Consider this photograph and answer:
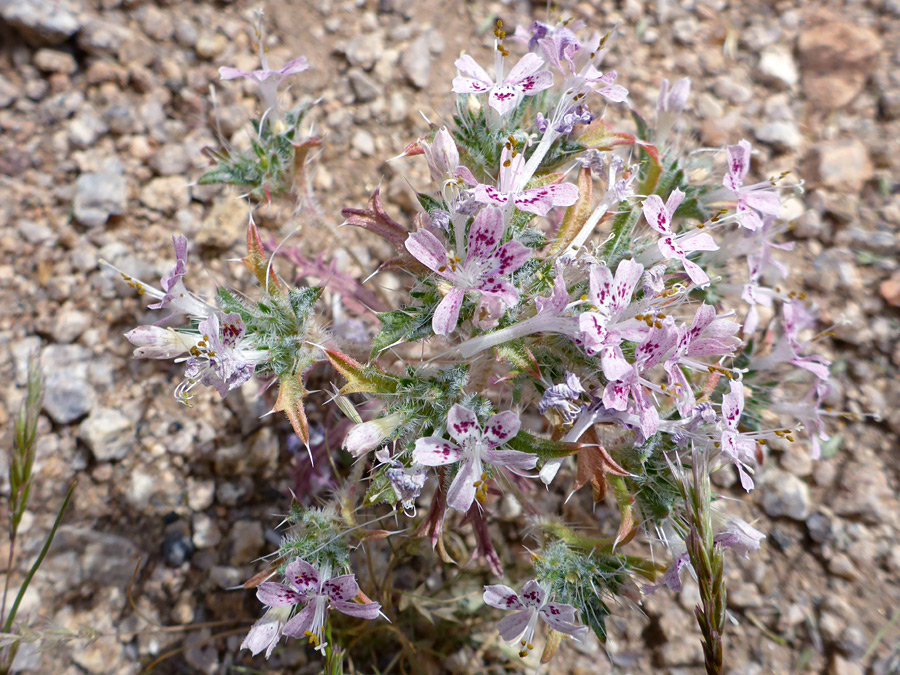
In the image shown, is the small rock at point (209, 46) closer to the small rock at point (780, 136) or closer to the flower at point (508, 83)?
the flower at point (508, 83)

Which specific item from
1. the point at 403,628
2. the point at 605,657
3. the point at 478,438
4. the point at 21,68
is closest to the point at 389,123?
the point at 21,68

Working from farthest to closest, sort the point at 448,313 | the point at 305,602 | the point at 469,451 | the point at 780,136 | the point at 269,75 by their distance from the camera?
the point at 780,136 < the point at 269,75 < the point at 305,602 < the point at 469,451 < the point at 448,313

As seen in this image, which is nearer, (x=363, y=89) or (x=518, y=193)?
(x=518, y=193)

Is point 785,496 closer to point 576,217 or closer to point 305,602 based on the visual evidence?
point 576,217

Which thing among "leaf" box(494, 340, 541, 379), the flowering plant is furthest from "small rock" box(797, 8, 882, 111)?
"leaf" box(494, 340, 541, 379)

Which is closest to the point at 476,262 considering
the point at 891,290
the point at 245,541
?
the point at 245,541

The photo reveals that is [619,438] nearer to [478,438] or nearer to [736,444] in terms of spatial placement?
[736,444]

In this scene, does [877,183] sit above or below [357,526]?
above

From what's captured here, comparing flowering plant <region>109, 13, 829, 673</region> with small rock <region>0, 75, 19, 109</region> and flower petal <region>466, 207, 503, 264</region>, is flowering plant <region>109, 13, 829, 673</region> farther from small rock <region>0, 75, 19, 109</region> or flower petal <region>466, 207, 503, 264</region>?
small rock <region>0, 75, 19, 109</region>
